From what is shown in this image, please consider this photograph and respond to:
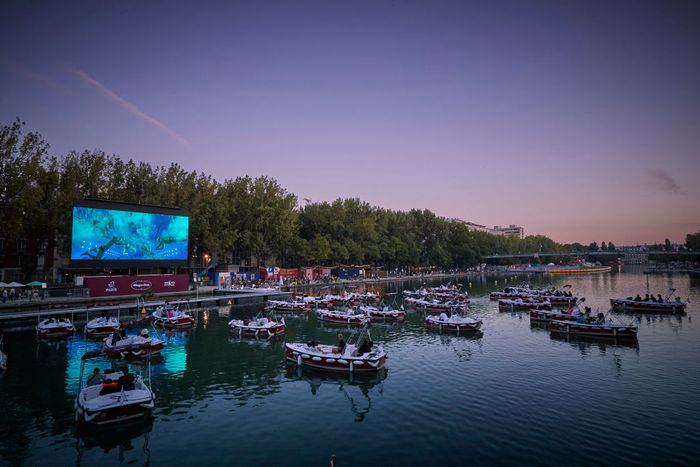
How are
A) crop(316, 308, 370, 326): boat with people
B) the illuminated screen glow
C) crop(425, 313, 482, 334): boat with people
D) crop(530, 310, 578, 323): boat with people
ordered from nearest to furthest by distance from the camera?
crop(425, 313, 482, 334): boat with people → crop(530, 310, 578, 323): boat with people → crop(316, 308, 370, 326): boat with people → the illuminated screen glow

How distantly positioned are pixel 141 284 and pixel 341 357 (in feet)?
147

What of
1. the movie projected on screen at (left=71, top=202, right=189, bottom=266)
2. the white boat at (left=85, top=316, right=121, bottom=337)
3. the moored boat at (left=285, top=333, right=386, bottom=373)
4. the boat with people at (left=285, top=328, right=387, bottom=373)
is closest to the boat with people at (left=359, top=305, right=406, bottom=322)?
the boat with people at (left=285, top=328, right=387, bottom=373)

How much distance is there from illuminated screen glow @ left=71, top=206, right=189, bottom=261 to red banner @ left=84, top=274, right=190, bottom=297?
2870 mm

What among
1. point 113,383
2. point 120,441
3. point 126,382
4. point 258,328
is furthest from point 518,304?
point 120,441

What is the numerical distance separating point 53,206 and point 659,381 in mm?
75471

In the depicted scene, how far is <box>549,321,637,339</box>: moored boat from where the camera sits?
126 feet

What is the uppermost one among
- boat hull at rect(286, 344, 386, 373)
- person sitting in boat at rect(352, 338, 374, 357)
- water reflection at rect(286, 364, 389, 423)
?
person sitting in boat at rect(352, 338, 374, 357)

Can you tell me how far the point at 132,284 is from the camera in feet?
197

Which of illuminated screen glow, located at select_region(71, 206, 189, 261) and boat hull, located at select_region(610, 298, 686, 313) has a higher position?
illuminated screen glow, located at select_region(71, 206, 189, 261)

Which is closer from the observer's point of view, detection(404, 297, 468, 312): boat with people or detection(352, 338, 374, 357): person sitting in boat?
detection(352, 338, 374, 357): person sitting in boat

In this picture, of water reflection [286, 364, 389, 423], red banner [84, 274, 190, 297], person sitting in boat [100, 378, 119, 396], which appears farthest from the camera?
red banner [84, 274, 190, 297]

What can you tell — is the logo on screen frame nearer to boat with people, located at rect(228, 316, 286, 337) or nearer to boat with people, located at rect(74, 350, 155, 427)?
boat with people, located at rect(228, 316, 286, 337)

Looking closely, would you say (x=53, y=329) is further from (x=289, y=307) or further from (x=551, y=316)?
(x=551, y=316)

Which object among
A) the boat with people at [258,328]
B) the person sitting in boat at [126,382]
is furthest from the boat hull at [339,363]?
the boat with people at [258,328]
